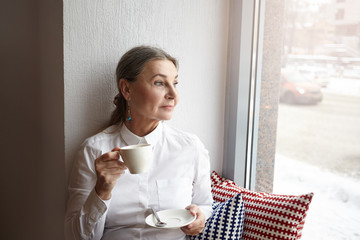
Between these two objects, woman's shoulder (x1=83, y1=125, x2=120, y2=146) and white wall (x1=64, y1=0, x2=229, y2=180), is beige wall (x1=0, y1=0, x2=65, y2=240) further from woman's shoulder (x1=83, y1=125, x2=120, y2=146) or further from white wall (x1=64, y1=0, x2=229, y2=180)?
woman's shoulder (x1=83, y1=125, x2=120, y2=146)

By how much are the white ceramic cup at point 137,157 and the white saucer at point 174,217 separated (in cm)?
29

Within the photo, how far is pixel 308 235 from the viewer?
1.98 meters

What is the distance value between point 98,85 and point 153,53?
1.07 ft

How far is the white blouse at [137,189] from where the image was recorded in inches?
58.2

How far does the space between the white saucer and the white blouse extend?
10 centimetres

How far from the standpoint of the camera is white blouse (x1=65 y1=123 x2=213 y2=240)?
4.85 feet

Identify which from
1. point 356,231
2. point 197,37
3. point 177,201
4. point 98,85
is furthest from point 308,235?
point 98,85

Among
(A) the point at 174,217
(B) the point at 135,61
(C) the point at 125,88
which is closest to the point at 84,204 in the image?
(A) the point at 174,217

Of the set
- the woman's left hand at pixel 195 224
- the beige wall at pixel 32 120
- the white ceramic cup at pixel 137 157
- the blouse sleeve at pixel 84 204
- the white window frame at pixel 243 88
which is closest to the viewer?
the white ceramic cup at pixel 137 157

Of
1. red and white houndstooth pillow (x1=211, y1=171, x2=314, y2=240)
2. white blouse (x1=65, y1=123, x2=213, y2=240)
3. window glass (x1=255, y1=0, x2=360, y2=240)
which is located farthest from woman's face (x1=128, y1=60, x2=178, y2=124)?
window glass (x1=255, y1=0, x2=360, y2=240)

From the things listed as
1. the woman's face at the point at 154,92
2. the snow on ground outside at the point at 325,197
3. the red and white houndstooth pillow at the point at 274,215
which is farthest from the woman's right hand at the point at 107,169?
the snow on ground outside at the point at 325,197

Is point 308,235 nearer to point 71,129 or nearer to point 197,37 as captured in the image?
point 197,37

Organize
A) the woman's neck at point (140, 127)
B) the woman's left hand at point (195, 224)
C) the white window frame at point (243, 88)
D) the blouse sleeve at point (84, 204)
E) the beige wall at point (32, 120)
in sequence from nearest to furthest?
the blouse sleeve at point (84, 204) < the woman's left hand at point (195, 224) < the woman's neck at point (140, 127) < the beige wall at point (32, 120) < the white window frame at point (243, 88)

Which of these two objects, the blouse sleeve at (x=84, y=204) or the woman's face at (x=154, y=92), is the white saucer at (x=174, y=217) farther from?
the woman's face at (x=154, y=92)
